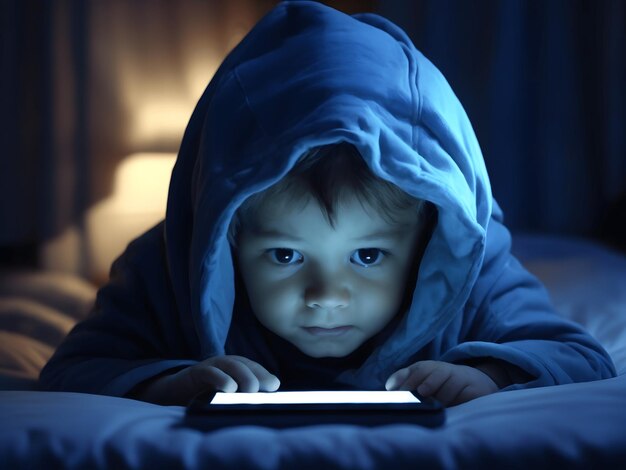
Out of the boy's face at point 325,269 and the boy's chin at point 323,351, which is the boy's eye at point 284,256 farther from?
the boy's chin at point 323,351

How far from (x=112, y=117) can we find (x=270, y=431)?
174cm

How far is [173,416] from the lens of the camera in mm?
643

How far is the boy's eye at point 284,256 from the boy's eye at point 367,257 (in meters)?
0.06

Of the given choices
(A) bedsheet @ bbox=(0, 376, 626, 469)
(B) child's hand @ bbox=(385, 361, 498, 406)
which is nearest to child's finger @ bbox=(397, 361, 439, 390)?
(B) child's hand @ bbox=(385, 361, 498, 406)

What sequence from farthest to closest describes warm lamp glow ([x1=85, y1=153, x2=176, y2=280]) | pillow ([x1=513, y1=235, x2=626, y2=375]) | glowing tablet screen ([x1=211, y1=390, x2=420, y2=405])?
warm lamp glow ([x1=85, y1=153, x2=176, y2=280])
pillow ([x1=513, y1=235, x2=626, y2=375])
glowing tablet screen ([x1=211, y1=390, x2=420, y2=405])

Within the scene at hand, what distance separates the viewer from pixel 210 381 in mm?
781

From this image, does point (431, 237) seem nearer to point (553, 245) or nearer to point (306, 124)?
point (306, 124)

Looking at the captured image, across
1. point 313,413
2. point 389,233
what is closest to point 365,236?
point 389,233

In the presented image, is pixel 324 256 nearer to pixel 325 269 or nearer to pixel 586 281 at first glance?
pixel 325 269

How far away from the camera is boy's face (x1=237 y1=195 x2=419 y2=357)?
877 mm

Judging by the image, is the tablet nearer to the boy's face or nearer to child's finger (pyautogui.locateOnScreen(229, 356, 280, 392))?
child's finger (pyautogui.locateOnScreen(229, 356, 280, 392))

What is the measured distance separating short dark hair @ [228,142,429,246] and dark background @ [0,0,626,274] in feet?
4.07

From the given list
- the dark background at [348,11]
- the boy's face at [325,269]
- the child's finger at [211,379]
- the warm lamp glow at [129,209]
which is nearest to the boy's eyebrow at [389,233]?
the boy's face at [325,269]

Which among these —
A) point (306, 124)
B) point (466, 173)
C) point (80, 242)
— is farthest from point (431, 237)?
point (80, 242)
